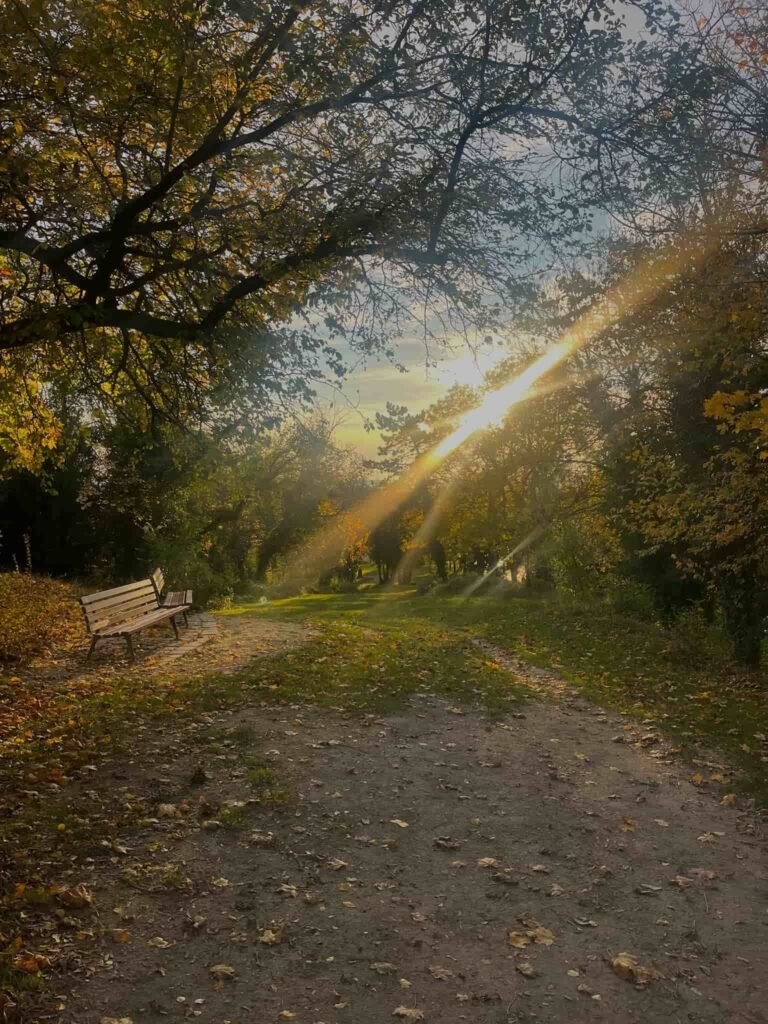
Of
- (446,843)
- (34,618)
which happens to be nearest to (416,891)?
(446,843)

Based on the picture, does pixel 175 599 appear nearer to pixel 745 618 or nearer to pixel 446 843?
pixel 446 843

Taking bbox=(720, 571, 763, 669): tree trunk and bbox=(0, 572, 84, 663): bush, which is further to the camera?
bbox=(720, 571, 763, 669): tree trunk

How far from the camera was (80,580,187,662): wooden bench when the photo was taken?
10.4 meters

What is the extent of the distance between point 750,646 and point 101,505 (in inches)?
779

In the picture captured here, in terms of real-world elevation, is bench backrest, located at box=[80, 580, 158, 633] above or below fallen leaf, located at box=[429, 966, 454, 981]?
above

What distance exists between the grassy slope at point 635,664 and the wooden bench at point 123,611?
338cm

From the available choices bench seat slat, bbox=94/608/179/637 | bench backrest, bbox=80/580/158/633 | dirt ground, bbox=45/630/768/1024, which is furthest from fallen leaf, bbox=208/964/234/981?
bench backrest, bbox=80/580/158/633

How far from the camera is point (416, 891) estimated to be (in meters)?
4.45

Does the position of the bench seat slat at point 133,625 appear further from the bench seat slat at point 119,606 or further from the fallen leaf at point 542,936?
the fallen leaf at point 542,936

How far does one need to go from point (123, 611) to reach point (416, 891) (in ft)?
28.5

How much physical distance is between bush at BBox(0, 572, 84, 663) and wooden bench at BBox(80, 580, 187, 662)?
33.4 inches

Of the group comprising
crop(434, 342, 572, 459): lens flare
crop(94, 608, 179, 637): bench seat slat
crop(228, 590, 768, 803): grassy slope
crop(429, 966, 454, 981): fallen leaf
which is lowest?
crop(228, 590, 768, 803): grassy slope

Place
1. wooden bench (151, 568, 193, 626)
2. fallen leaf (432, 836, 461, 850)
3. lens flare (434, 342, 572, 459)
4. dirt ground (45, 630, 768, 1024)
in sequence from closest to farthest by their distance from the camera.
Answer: dirt ground (45, 630, 768, 1024)
fallen leaf (432, 836, 461, 850)
wooden bench (151, 568, 193, 626)
lens flare (434, 342, 572, 459)

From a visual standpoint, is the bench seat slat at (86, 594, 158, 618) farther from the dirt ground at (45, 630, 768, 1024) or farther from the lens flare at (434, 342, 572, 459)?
the lens flare at (434, 342, 572, 459)
